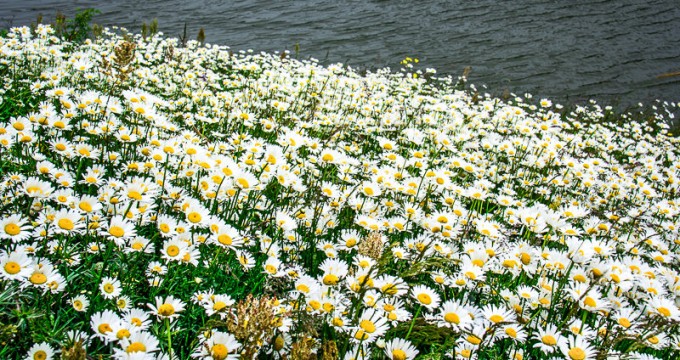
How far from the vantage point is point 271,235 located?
118 inches

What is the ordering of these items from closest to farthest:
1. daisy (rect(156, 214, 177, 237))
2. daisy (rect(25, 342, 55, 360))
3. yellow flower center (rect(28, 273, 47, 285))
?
1. daisy (rect(25, 342, 55, 360))
2. yellow flower center (rect(28, 273, 47, 285))
3. daisy (rect(156, 214, 177, 237))

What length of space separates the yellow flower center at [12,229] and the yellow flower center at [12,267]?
0.31 meters

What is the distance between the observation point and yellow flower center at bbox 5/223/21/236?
1865 millimetres

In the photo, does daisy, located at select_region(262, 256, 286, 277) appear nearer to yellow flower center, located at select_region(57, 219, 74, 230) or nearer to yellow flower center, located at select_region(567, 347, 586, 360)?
yellow flower center, located at select_region(57, 219, 74, 230)

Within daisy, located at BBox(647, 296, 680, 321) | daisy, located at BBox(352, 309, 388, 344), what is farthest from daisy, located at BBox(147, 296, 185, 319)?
daisy, located at BBox(647, 296, 680, 321)

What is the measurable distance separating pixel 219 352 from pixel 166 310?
1.18 ft

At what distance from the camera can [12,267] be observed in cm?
161

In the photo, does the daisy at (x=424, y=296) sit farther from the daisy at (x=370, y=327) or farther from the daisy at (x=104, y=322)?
the daisy at (x=104, y=322)

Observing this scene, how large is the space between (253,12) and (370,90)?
12563 millimetres

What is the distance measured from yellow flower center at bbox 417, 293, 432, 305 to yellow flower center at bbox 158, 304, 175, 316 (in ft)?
3.38

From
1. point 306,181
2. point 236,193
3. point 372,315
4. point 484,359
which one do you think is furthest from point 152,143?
point 484,359

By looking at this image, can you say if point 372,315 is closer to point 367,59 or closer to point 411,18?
point 367,59

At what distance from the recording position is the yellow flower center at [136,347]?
1.52 metres

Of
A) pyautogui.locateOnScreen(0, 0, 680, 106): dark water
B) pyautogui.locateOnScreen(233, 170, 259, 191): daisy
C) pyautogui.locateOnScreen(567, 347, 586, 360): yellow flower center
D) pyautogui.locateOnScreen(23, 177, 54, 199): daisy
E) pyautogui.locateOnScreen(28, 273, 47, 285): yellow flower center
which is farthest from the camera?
pyautogui.locateOnScreen(0, 0, 680, 106): dark water
